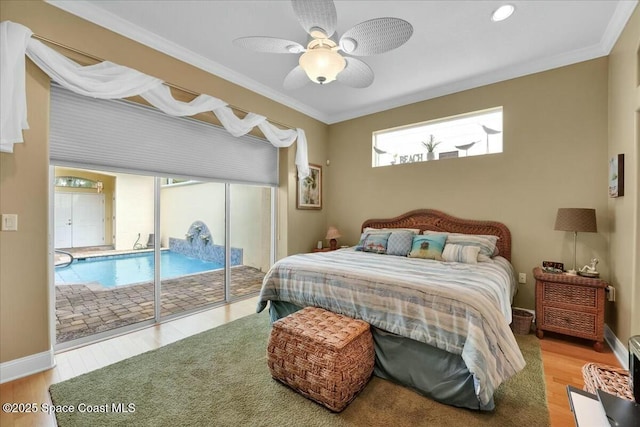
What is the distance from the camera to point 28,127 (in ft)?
6.44

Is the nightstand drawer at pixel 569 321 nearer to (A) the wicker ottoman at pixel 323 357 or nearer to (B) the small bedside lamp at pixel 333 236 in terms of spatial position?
(A) the wicker ottoman at pixel 323 357

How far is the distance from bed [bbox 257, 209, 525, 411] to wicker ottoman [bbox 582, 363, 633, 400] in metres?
0.33

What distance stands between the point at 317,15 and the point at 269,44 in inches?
19.5

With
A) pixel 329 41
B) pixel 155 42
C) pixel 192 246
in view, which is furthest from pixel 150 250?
pixel 329 41

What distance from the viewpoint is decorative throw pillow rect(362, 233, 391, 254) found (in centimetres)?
349

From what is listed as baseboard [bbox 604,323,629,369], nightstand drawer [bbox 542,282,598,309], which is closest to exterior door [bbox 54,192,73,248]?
nightstand drawer [bbox 542,282,598,309]

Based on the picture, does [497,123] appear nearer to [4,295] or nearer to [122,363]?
[122,363]

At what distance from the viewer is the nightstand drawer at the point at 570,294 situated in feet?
7.95

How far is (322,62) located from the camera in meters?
2.06

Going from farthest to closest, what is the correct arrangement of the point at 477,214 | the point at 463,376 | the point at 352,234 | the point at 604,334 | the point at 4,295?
the point at 352,234, the point at 477,214, the point at 604,334, the point at 4,295, the point at 463,376

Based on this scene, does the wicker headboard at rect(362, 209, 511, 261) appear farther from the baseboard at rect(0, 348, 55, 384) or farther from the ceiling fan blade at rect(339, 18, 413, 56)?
the baseboard at rect(0, 348, 55, 384)

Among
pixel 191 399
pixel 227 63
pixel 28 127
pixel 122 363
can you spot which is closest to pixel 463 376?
pixel 191 399

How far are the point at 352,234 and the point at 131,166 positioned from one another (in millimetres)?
3271

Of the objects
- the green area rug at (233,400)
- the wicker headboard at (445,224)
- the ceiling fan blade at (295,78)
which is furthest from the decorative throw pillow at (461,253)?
the ceiling fan blade at (295,78)
